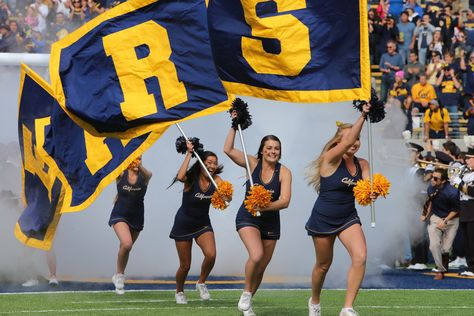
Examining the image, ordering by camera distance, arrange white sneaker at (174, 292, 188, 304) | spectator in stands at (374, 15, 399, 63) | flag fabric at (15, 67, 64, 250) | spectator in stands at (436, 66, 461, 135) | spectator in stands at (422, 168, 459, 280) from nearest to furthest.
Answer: flag fabric at (15, 67, 64, 250) < white sneaker at (174, 292, 188, 304) < spectator in stands at (422, 168, 459, 280) < spectator in stands at (436, 66, 461, 135) < spectator in stands at (374, 15, 399, 63)

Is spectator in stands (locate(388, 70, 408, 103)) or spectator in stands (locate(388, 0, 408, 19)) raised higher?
spectator in stands (locate(388, 0, 408, 19))

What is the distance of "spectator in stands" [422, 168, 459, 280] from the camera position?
18547mm

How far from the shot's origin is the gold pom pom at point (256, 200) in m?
12.0

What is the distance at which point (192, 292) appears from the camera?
52.0 feet

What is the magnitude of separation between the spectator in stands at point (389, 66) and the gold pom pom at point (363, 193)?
12462 mm

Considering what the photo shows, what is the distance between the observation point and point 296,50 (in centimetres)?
1147

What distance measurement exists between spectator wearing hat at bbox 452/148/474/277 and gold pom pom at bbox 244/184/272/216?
654cm

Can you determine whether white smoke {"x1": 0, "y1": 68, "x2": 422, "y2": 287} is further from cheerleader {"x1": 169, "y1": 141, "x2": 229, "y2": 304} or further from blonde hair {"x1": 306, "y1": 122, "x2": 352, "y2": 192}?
blonde hair {"x1": 306, "y1": 122, "x2": 352, "y2": 192}

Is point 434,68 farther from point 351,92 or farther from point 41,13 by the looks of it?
point 351,92

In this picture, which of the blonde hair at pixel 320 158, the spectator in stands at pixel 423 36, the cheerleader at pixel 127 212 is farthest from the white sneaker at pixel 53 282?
the spectator in stands at pixel 423 36

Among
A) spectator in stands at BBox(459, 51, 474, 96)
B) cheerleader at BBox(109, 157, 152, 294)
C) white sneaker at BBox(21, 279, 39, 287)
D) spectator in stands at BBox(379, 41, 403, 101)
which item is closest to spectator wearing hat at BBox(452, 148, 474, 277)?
cheerleader at BBox(109, 157, 152, 294)

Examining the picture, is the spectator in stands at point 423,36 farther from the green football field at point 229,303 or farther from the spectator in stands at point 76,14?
the green football field at point 229,303

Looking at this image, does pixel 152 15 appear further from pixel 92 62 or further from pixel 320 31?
pixel 320 31

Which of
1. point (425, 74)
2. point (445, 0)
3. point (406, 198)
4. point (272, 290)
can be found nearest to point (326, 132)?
point (406, 198)
